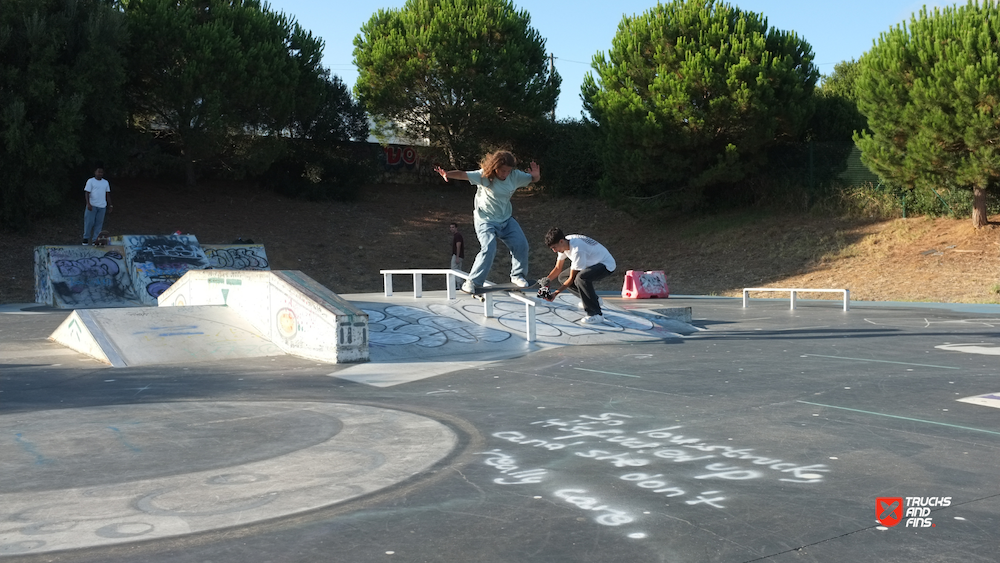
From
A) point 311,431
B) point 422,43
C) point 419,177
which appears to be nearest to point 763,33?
point 422,43

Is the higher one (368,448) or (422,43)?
(422,43)

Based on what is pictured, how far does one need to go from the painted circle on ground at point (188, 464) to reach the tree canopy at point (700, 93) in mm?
23872

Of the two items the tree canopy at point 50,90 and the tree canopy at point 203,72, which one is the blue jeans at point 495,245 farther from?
the tree canopy at point 203,72

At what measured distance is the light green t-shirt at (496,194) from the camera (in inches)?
401

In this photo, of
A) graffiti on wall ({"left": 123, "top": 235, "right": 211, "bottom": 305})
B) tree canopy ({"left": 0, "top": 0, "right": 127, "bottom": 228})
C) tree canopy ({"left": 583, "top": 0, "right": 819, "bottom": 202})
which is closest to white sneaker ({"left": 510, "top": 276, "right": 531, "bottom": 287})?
graffiti on wall ({"left": 123, "top": 235, "right": 211, "bottom": 305})

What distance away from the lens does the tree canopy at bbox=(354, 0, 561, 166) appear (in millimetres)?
33188

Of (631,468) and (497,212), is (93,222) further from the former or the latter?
(631,468)

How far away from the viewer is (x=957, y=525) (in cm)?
351

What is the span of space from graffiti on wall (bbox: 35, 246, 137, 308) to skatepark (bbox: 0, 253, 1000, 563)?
24.9ft

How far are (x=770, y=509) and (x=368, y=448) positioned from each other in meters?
2.41

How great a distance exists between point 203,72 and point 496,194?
813 inches

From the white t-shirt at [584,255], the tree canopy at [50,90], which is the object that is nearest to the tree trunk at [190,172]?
the tree canopy at [50,90]

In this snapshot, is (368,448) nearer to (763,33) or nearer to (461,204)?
(763,33)

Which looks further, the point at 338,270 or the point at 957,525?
the point at 338,270
